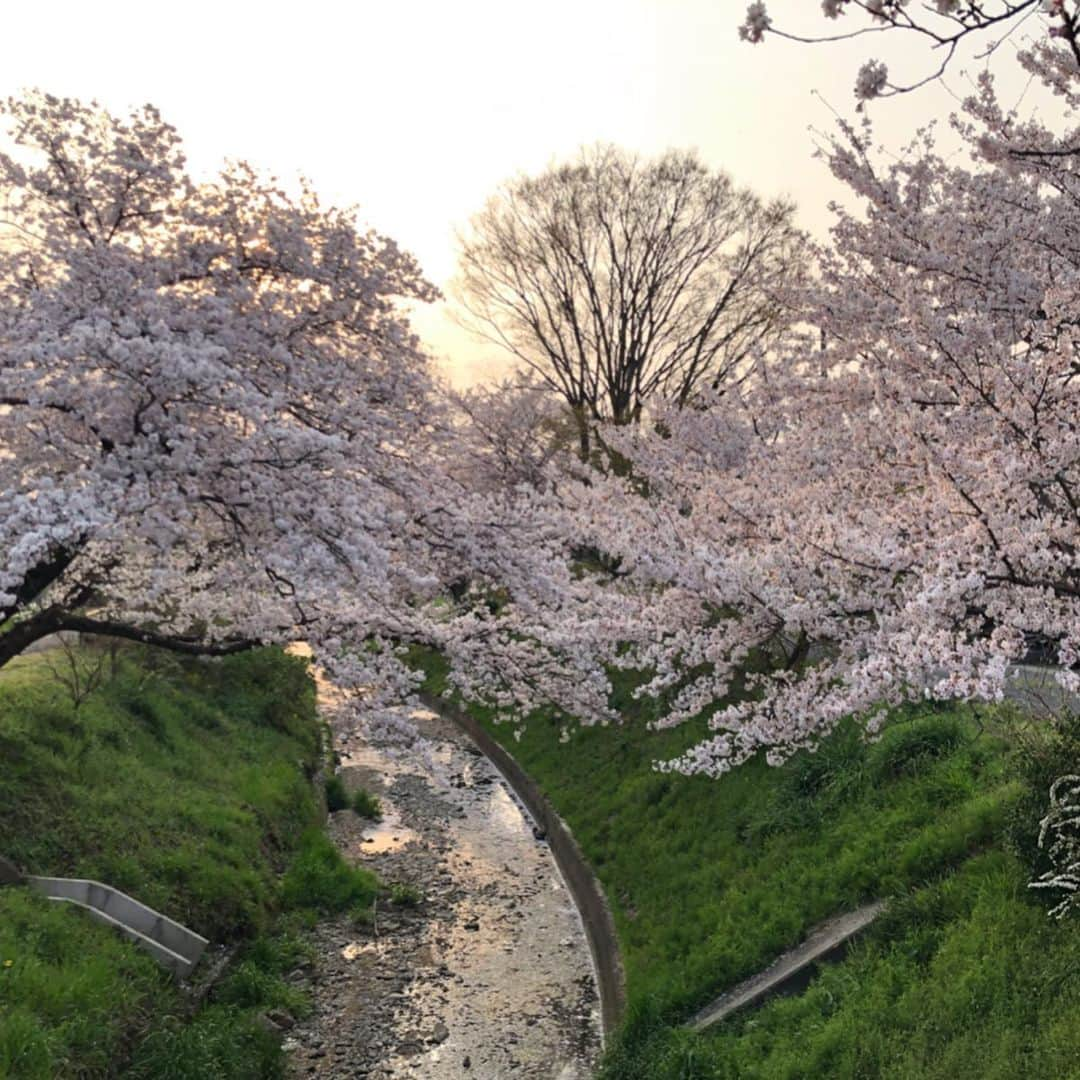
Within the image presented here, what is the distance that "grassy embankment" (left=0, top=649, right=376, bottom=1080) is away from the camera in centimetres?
668

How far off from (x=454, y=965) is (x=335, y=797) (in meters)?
5.43

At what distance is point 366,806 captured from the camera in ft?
47.5

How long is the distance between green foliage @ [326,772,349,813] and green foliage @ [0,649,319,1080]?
1.87 ft

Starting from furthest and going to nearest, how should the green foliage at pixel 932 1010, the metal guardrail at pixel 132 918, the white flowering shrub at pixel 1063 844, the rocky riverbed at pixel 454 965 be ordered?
the rocky riverbed at pixel 454 965 → the metal guardrail at pixel 132 918 → the white flowering shrub at pixel 1063 844 → the green foliage at pixel 932 1010

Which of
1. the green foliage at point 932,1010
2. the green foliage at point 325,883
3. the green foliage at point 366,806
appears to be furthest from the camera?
the green foliage at point 366,806

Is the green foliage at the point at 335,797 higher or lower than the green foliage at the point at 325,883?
higher

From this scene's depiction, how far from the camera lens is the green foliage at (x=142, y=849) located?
6.66 m

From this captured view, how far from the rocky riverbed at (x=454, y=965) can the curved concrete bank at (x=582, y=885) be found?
0.63 feet

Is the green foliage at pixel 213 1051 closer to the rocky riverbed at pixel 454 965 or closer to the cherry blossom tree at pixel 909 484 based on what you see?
the rocky riverbed at pixel 454 965

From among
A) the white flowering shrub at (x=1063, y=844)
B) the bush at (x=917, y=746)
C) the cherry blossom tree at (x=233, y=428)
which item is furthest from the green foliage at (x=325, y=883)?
the white flowering shrub at (x=1063, y=844)

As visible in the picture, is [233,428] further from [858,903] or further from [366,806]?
[366,806]

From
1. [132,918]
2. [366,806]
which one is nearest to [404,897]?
[366,806]

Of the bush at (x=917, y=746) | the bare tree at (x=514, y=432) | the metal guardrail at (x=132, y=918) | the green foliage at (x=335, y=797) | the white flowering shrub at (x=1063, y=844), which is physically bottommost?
the metal guardrail at (x=132, y=918)

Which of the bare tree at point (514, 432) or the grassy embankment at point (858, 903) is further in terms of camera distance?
the bare tree at point (514, 432)
